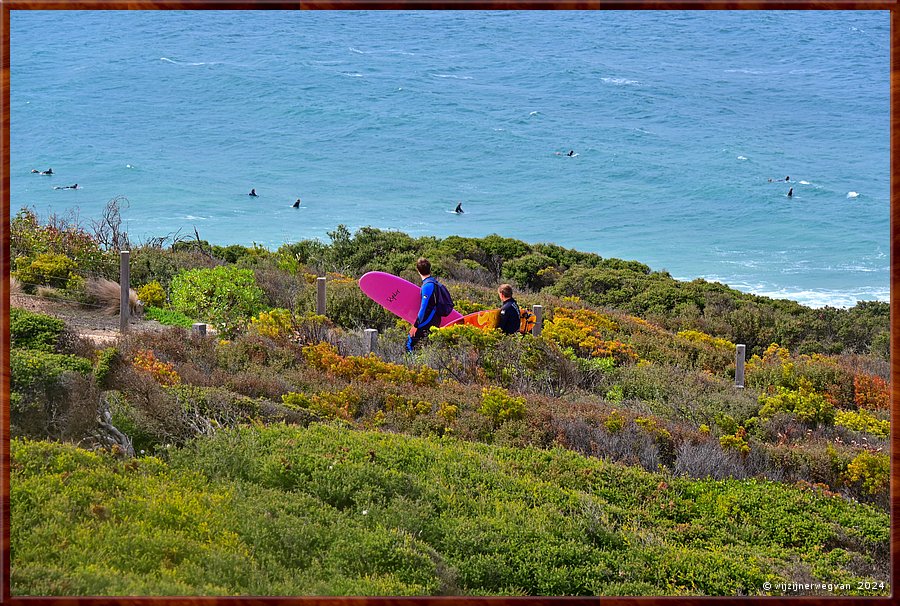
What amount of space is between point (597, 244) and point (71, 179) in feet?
83.3

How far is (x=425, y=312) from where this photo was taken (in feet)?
30.9

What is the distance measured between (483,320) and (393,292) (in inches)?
48.8

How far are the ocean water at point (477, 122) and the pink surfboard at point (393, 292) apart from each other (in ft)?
83.8

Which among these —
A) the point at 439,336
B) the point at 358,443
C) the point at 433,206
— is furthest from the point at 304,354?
the point at 433,206

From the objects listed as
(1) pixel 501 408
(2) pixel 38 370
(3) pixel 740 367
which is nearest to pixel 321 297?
(1) pixel 501 408

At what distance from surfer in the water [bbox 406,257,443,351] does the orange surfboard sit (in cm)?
23

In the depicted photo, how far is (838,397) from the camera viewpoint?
10.4 m

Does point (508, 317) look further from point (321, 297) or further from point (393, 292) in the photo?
point (321, 297)

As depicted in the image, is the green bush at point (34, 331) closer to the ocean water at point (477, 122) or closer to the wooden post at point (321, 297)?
the wooden post at point (321, 297)

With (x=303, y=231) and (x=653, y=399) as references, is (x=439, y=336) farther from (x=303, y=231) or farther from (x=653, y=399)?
(x=303, y=231)

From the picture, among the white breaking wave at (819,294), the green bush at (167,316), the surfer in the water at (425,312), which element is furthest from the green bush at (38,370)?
the white breaking wave at (819,294)

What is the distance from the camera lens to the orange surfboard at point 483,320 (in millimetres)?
9273

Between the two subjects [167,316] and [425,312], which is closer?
[425,312]

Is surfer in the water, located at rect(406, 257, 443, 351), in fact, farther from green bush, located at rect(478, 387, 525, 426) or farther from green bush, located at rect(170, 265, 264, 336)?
green bush, located at rect(170, 265, 264, 336)
